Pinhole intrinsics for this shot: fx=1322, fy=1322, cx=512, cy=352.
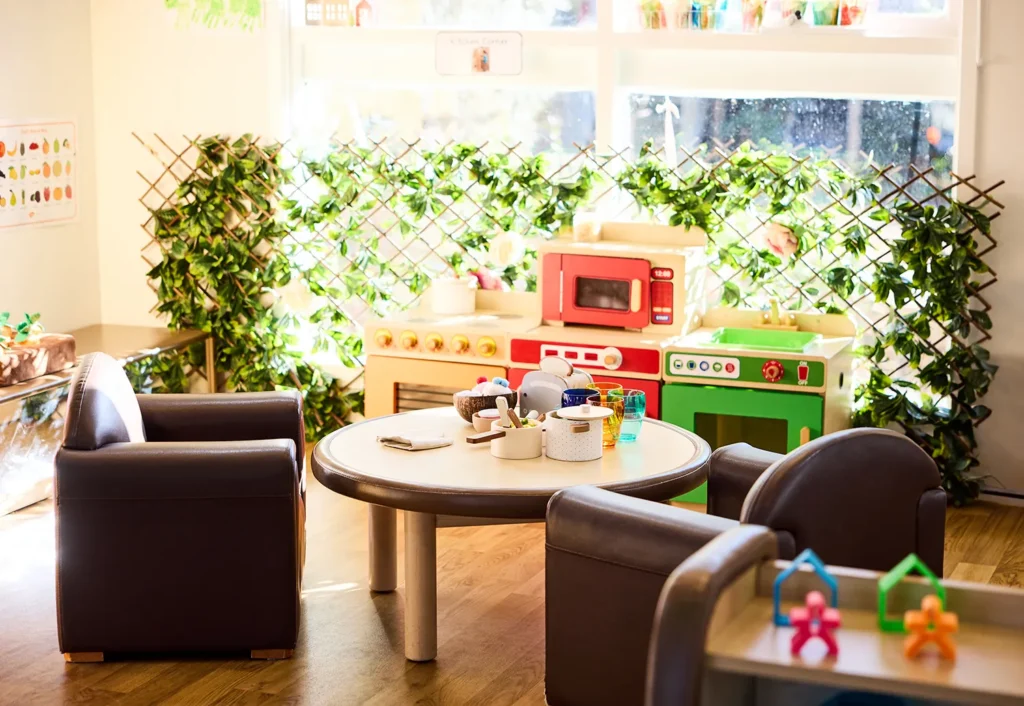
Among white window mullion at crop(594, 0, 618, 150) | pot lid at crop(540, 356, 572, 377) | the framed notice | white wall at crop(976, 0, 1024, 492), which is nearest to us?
pot lid at crop(540, 356, 572, 377)

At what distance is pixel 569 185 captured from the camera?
5203 millimetres

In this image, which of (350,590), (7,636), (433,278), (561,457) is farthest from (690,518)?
(433,278)

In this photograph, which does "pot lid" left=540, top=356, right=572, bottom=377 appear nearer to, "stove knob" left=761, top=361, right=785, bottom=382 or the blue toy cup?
the blue toy cup

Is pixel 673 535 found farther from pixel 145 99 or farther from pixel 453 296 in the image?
pixel 145 99

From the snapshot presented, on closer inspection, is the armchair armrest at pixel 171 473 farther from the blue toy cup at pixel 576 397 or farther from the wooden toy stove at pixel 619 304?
the wooden toy stove at pixel 619 304

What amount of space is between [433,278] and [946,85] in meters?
2.15

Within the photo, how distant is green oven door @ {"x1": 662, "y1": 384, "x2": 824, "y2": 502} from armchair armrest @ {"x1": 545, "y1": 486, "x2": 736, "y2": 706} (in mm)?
1696

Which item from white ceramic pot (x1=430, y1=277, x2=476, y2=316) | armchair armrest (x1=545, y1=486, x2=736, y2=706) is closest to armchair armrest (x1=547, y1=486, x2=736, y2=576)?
armchair armrest (x1=545, y1=486, x2=736, y2=706)

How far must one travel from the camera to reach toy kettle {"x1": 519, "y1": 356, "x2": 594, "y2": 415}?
3639 mm

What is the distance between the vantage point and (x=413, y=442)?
3504mm

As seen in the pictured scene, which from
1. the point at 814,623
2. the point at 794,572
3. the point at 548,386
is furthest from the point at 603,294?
the point at 814,623

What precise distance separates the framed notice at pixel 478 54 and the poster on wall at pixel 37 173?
1670 mm

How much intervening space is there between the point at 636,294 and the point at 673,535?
7.27ft

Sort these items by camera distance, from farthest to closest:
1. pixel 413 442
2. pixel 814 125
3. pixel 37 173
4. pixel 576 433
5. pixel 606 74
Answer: pixel 37 173
pixel 606 74
pixel 814 125
pixel 413 442
pixel 576 433
